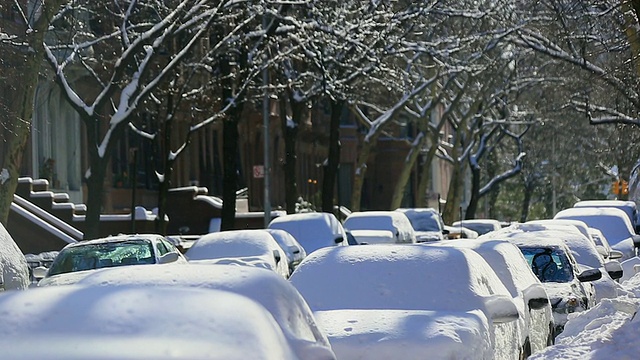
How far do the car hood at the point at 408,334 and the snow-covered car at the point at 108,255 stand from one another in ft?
26.8

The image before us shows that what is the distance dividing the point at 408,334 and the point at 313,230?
747 inches

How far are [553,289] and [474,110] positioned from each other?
39.1 m

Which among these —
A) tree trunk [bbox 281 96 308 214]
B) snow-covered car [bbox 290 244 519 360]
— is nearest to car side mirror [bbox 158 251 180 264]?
snow-covered car [bbox 290 244 519 360]

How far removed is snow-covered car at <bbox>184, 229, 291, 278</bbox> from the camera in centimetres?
2077

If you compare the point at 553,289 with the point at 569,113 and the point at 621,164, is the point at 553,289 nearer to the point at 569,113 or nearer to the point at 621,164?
the point at 569,113

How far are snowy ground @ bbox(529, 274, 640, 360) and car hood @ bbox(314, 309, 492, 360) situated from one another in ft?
6.44

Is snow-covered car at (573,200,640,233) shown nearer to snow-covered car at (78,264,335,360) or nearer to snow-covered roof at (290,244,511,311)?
snow-covered roof at (290,244,511,311)

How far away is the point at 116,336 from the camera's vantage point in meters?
5.01

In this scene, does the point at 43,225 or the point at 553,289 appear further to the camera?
the point at 43,225

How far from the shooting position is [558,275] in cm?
1606

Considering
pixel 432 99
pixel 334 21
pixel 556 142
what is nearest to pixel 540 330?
pixel 334 21

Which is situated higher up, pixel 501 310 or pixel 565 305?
pixel 501 310

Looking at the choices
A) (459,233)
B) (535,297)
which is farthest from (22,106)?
(459,233)

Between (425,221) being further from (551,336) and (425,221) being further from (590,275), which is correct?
(551,336)
